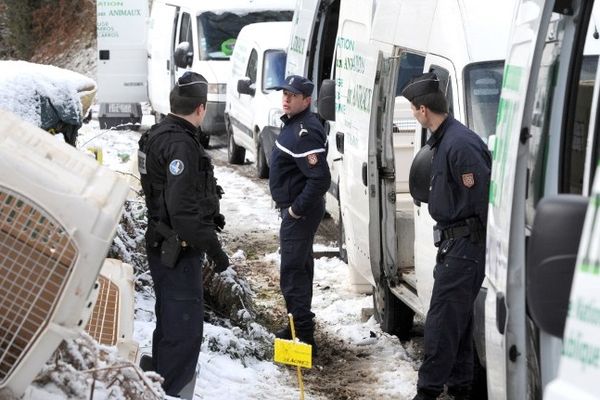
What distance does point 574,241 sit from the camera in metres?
3.19

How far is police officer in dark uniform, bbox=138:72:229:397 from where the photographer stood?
254 inches

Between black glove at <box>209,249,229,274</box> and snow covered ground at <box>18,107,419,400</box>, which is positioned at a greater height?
black glove at <box>209,249,229,274</box>

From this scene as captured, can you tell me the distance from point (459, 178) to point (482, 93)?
89 centimetres

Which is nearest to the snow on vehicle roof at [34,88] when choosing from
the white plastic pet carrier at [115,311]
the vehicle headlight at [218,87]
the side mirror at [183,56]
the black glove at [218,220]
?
the white plastic pet carrier at [115,311]

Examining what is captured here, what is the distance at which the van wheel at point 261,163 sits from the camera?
1525cm

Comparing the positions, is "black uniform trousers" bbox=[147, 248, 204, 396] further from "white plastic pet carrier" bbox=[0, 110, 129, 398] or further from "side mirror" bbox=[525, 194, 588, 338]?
"side mirror" bbox=[525, 194, 588, 338]

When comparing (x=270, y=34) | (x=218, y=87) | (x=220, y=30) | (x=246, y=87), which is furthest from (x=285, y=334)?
(x=220, y=30)

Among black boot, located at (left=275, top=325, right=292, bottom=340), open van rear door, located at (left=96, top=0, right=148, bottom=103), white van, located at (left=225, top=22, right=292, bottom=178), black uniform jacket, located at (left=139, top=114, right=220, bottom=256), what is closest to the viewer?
black uniform jacket, located at (left=139, top=114, right=220, bottom=256)

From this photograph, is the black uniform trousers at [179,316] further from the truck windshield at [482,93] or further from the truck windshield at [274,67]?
the truck windshield at [274,67]

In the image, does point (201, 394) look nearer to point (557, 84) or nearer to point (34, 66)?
point (34, 66)

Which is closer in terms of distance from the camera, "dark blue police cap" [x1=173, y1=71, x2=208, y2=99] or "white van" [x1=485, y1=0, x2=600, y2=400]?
"white van" [x1=485, y1=0, x2=600, y2=400]

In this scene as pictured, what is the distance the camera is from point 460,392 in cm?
737

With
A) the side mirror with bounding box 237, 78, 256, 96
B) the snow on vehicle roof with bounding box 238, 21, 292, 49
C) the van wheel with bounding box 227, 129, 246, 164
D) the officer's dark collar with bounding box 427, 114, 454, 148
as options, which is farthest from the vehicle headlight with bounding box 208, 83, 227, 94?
the officer's dark collar with bounding box 427, 114, 454, 148

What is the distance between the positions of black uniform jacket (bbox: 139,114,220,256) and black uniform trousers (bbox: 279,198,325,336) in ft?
5.98
